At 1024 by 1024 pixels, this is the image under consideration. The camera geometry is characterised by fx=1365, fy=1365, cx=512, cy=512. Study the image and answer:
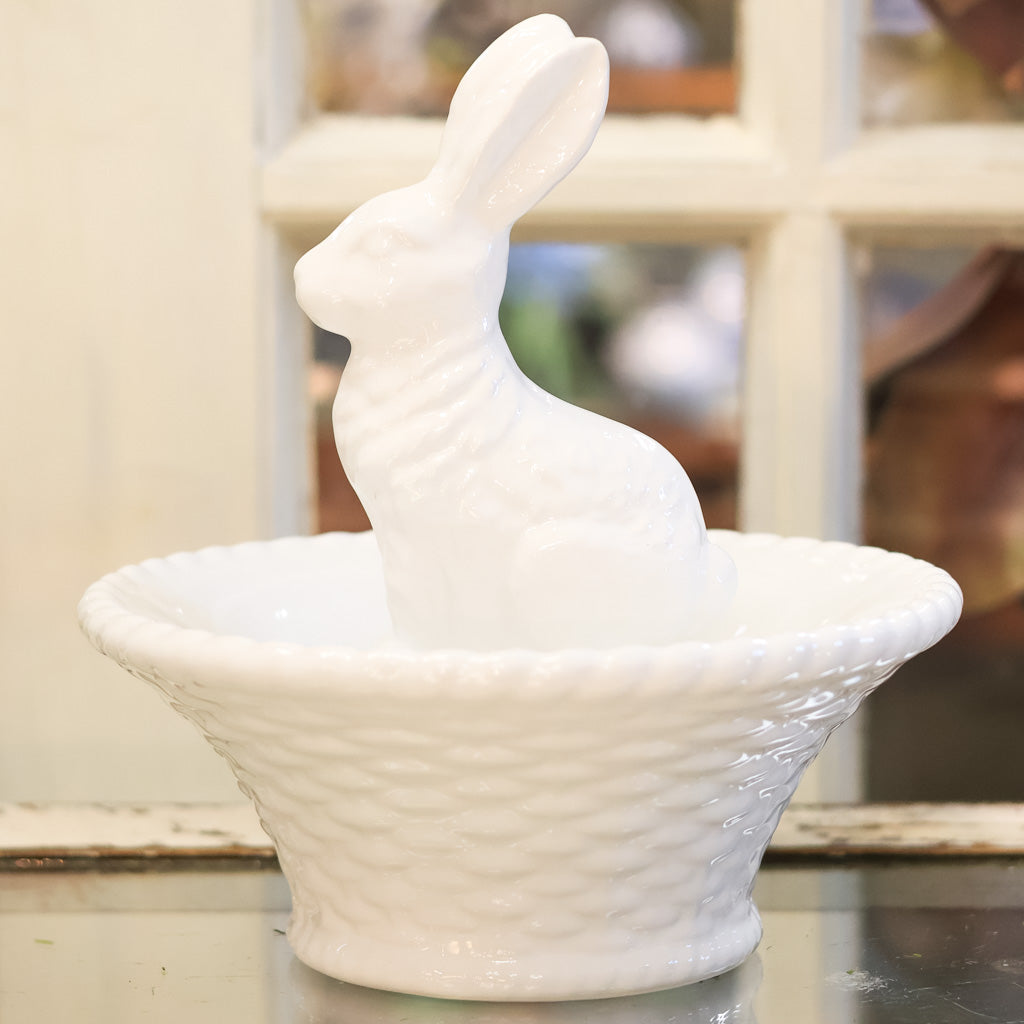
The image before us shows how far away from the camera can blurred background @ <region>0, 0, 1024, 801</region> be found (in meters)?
0.80

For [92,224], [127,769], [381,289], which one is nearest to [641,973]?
[381,289]

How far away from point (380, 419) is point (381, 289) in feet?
0.16

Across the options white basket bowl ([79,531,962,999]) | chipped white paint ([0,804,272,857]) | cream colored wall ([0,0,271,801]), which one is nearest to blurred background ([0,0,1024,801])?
cream colored wall ([0,0,271,801])

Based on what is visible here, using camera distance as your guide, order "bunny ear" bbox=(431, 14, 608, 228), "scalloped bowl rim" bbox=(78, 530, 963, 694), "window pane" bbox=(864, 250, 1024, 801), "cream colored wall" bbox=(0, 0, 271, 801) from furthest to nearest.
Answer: "window pane" bbox=(864, 250, 1024, 801)
"cream colored wall" bbox=(0, 0, 271, 801)
"bunny ear" bbox=(431, 14, 608, 228)
"scalloped bowl rim" bbox=(78, 530, 963, 694)

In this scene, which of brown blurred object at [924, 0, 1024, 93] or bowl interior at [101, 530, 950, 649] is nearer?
bowl interior at [101, 530, 950, 649]

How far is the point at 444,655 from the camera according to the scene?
1.32 ft

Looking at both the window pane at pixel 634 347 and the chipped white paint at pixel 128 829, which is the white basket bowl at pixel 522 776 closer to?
the chipped white paint at pixel 128 829

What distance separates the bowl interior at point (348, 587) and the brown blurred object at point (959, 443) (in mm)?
319

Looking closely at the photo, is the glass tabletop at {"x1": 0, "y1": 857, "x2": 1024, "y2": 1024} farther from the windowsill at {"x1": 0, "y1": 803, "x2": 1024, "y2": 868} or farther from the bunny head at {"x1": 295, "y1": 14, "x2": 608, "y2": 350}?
the bunny head at {"x1": 295, "y1": 14, "x2": 608, "y2": 350}

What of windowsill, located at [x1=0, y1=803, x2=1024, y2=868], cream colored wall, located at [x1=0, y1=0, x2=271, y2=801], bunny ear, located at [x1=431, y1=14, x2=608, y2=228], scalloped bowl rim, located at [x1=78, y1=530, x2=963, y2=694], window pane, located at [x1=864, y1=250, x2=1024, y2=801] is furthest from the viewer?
window pane, located at [x1=864, y1=250, x2=1024, y2=801]

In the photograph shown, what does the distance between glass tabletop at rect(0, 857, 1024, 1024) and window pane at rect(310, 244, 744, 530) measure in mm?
330

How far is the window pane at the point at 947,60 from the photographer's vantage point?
2.84 feet

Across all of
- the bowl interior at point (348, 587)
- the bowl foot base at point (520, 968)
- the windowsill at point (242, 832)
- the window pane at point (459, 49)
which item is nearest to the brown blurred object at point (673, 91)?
the window pane at point (459, 49)

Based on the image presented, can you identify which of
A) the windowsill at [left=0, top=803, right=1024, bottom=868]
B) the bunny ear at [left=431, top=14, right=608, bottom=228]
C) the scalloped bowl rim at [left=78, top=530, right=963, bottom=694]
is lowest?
the windowsill at [left=0, top=803, right=1024, bottom=868]
